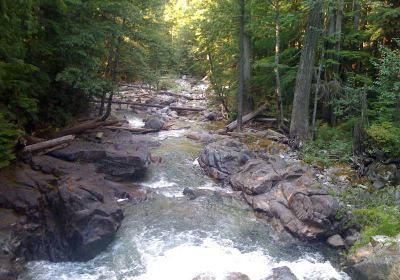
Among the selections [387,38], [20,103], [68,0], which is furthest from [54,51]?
[387,38]

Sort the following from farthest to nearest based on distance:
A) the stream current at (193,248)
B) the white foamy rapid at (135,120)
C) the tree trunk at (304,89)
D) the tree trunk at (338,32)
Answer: the white foamy rapid at (135,120), the tree trunk at (338,32), the tree trunk at (304,89), the stream current at (193,248)

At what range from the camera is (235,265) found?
894 cm

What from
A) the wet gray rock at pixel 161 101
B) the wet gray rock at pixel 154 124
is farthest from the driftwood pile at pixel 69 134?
the wet gray rock at pixel 161 101

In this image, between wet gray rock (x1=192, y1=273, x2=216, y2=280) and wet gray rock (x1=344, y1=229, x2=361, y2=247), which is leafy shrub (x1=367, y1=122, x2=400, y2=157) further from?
wet gray rock (x1=192, y1=273, x2=216, y2=280)

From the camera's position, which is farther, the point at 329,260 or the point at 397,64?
the point at 397,64

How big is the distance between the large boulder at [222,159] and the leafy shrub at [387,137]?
4555mm

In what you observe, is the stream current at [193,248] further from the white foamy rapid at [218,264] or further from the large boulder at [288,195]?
the large boulder at [288,195]

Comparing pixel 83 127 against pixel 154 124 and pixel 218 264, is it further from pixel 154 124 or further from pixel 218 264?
pixel 218 264

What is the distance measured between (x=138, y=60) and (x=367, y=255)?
13.2 m

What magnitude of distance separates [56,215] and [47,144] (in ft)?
11.7

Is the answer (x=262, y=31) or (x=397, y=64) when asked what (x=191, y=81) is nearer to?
(x=262, y=31)

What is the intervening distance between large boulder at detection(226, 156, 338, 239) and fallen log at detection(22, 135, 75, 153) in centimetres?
605

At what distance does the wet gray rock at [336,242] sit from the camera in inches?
385

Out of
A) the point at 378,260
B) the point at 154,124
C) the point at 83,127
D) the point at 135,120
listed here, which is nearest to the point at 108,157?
the point at 83,127
